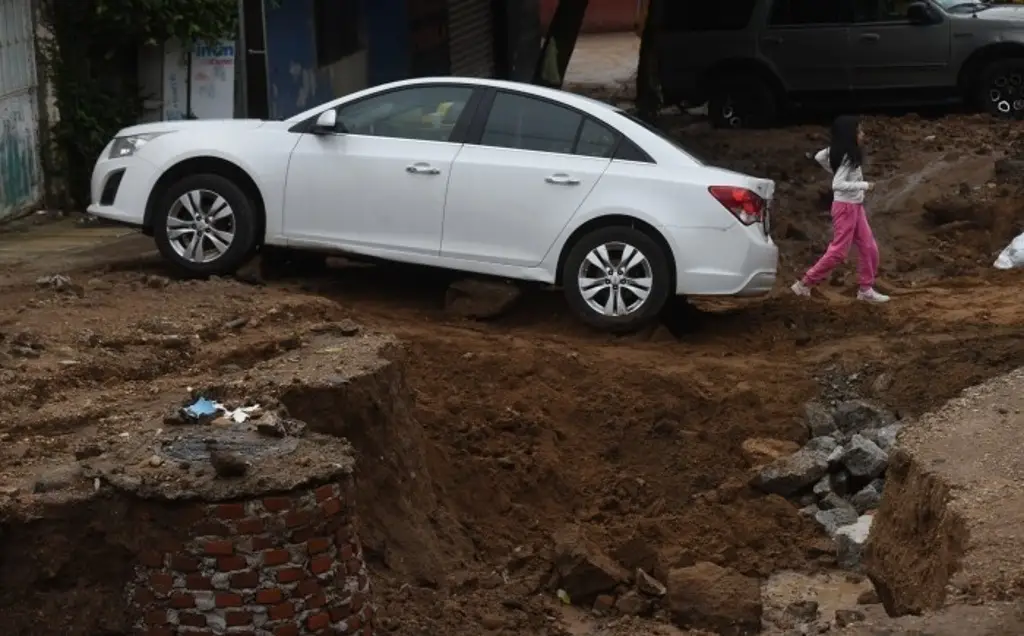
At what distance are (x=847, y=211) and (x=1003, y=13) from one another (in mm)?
9759

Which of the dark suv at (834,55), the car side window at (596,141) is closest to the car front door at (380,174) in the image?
the car side window at (596,141)

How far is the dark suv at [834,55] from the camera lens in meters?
20.8

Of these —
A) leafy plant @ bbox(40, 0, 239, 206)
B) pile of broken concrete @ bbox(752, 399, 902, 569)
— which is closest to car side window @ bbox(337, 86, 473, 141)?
pile of broken concrete @ bbox(752, 399, 902, 569)

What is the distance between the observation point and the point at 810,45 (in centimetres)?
2125

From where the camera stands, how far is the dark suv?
2081cm

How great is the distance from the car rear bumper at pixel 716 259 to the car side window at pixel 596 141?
703 mm

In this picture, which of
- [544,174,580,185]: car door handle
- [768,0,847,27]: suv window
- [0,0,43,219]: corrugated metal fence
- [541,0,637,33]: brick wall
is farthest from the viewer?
[541,0,637,33]: brick wall

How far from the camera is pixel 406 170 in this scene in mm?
11328

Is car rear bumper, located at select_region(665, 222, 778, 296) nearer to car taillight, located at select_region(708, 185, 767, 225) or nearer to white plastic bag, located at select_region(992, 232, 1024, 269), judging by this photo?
car taillight, located at select_region(708, 185, 767, 225)

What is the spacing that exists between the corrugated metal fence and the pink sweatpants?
21.7 ft

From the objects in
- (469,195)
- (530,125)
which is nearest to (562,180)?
(530,125)

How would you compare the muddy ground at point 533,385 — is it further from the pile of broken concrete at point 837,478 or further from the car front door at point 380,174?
the car front door at point 380,174

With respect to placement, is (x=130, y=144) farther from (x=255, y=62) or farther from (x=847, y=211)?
(x=847, y=211)

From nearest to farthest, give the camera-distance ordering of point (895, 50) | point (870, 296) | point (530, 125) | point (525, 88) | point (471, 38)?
point (530, 125)
point (525, 88)
point (870, 296)
point (895, 50)
point (471, 38)
